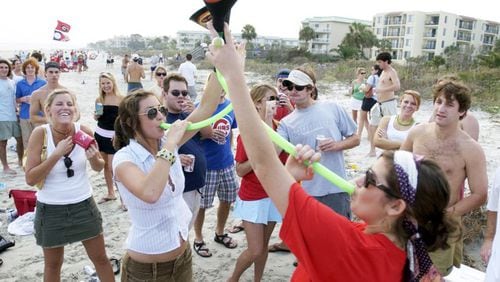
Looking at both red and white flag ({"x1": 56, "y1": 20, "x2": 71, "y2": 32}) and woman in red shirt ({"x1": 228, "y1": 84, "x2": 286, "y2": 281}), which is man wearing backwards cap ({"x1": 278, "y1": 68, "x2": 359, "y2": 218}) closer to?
woman in red shirt ({"x1": 228, "y1": 84, "x2": 286, "y2": 281})

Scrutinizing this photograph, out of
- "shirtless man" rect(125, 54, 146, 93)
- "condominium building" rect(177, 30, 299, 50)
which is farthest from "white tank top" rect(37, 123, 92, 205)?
"condominium building" rect(177, 30, 299, 50)

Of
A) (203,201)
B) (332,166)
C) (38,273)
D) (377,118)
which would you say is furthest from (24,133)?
(377,118)

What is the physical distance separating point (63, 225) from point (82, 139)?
2.48 ft

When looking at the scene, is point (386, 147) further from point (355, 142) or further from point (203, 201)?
point (203, 201)

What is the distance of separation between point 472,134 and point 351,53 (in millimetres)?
58639

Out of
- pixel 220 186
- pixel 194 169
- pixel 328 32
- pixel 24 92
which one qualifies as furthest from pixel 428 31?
pixel 194 169

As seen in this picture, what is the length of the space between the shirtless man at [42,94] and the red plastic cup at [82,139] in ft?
10.6

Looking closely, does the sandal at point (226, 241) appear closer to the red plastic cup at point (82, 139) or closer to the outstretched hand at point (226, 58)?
the red plastic cup at point (82, 139)

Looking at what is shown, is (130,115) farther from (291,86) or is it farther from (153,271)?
(291,86)

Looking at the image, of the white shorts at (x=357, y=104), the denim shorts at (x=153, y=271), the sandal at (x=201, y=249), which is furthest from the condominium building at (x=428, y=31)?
the denim shorts at (x=153, y=271)

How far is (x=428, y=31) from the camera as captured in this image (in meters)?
91.8

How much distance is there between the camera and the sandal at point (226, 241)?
199 inches

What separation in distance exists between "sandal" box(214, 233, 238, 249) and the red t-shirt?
12.4ft

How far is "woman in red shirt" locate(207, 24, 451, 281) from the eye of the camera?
4.49ft
